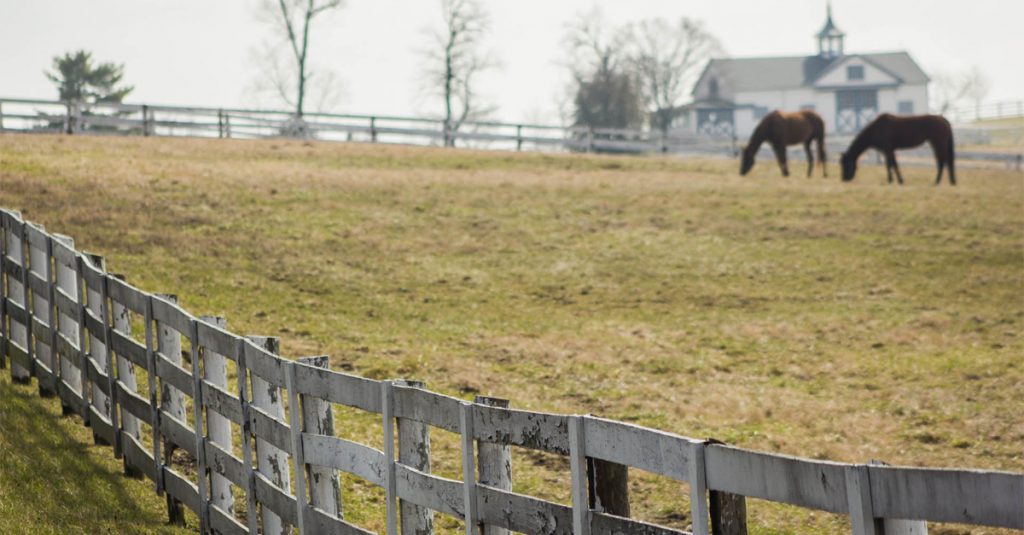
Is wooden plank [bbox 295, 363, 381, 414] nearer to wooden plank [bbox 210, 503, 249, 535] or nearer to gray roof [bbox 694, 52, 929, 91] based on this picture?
wooden plank [bbox 210, 503, 249, 535]

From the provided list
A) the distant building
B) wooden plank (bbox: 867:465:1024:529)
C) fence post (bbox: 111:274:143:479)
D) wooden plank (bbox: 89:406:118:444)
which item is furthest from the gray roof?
wooden plank (bbox: 867:465:1024:529)

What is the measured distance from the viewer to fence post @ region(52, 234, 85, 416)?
11.2 m

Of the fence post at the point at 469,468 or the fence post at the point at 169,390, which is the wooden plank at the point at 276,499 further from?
the fence post at the point at 469,468

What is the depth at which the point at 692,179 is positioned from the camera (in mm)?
32906

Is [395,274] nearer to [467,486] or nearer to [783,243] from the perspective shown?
[783,243]

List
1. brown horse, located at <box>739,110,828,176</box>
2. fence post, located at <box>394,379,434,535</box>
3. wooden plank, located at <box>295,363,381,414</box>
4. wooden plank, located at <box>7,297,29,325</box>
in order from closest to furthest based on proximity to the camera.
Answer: fence post, located at <box>394,379,434,535</box>
wooden plank, located at <box>295,363,381,414</box>
wooden plank, located at <box>7,297,29,325</box>
brown horse, located at <box>739,110,828,176</box>

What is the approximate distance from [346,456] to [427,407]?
878 millimetres

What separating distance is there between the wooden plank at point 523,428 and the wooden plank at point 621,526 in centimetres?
31

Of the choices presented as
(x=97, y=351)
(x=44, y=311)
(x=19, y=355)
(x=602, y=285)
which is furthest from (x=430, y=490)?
(x=602, y=285)

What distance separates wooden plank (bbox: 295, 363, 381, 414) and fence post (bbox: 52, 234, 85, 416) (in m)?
4.97

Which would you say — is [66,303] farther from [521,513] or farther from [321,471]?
[521,513]

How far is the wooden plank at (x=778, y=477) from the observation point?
3766 millimetres

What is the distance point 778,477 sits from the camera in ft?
13.0

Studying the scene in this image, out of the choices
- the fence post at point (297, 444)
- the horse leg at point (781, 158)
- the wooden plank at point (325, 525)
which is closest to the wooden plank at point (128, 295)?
the fence post at point (297, 444)
